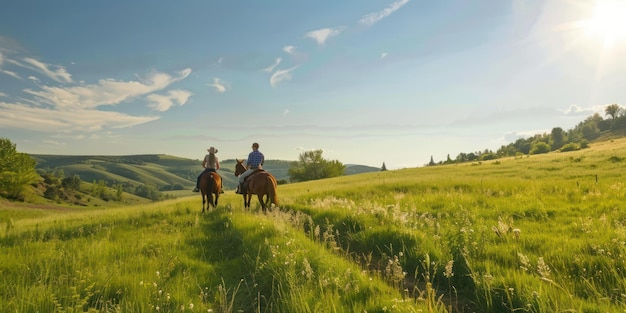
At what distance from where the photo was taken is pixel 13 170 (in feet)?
268

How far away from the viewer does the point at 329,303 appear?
455 cm

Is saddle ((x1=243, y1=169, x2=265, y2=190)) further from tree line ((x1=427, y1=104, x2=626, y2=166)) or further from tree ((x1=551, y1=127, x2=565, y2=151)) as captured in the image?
tree ((x1=551, y1=127, x2=565, y2=151))

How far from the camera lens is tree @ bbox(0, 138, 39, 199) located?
78.4 metres

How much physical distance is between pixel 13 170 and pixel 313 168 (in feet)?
257

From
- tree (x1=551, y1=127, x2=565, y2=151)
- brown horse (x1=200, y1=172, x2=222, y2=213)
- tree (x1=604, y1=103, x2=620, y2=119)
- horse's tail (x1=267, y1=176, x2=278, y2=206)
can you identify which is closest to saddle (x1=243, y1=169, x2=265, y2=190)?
horse's tail (x1=267, y1=176, x2=278, y2=206)

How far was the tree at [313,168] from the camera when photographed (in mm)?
111625

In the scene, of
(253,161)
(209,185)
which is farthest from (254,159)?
(209,185)

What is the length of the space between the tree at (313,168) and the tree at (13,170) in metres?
70.2

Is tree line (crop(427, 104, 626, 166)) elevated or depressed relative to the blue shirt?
elevated

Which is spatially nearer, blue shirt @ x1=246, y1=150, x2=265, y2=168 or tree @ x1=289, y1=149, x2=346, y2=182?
blue shirt @ x1=246, y1=150, x2=265, y2=168

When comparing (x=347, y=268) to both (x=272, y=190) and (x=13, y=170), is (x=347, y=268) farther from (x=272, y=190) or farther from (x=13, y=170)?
(x=13, y=170)

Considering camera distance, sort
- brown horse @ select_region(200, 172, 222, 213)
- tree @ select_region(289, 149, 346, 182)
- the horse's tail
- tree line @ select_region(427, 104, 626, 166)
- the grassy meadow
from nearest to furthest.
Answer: the grassy meadow, the horse's tail, brown horse @ select_region(200, 172, 222, 213), tree @ select_region(289, 149, 346, 182), tree line @ select_region(427, 104, 626, 166)

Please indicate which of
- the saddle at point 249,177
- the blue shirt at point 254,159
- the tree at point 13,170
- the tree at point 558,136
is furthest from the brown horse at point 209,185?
the tree at point 558,136

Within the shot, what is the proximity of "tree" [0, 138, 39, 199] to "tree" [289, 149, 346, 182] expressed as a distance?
230ft
